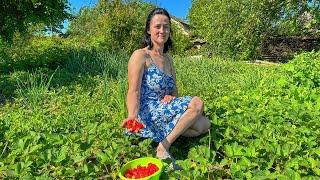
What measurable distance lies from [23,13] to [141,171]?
8291 millimetres

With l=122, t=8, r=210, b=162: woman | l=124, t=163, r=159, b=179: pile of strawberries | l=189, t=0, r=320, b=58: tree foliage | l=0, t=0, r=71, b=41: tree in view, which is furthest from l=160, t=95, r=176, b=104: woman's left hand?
l=189, t=0, r=320, b=58: tree foliage

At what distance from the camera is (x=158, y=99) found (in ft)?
13.7

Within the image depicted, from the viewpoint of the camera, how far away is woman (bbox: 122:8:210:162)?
3885mm

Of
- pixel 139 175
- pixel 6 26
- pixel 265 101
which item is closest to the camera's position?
pixel 139 175

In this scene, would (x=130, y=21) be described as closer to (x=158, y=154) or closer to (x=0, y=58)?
(x=0, y=58)

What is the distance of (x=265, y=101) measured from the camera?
210 inches

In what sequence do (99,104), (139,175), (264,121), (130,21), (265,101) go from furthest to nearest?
(130,21), (99,104), (265,101), (264,121), (139,175)

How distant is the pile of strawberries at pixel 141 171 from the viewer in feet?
10.2

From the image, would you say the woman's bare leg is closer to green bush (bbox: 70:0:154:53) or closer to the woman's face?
the woman's face

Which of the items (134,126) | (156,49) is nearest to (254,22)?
(156,49)

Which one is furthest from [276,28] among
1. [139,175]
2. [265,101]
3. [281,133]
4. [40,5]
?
[139,175]

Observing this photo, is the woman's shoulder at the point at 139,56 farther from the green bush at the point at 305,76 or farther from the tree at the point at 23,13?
the tree at the point at 23,13

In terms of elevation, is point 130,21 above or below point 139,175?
above

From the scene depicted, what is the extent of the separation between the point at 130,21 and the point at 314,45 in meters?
8.32
